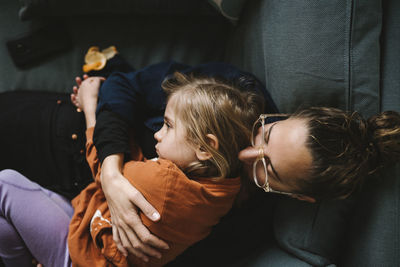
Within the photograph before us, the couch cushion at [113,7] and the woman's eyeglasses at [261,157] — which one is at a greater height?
the couch cushion at [113,7]

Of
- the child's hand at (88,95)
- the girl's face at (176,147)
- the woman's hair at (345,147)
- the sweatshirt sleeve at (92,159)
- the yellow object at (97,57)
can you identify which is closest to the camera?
the woman's hair at (345,147)

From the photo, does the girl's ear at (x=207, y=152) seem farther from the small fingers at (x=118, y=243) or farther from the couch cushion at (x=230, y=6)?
the couch cushion at (x=230, y=6)

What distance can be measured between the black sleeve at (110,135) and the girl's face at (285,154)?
0.39 meters

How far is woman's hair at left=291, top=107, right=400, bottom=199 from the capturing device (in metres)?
0.67

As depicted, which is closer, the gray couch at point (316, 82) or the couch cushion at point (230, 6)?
the gray couch at point (316, 82)

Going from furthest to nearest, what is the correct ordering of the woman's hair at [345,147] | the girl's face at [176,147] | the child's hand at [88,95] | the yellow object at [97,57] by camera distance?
the yellow object at [97,57] → the child's hand at [88,95] → the girl's face at [176,147] → the woman's hair at [345,147]

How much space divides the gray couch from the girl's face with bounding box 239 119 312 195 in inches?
6.1

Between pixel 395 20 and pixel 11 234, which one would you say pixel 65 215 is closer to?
pixel 11 234

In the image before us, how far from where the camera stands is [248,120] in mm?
844

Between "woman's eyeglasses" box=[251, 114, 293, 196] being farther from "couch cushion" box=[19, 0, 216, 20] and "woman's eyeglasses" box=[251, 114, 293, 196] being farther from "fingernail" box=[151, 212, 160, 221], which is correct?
"couch cushion" box=[19, 0, 216, 20]

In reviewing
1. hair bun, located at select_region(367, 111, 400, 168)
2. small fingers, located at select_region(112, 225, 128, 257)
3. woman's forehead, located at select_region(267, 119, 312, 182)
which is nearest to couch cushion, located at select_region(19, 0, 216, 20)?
woman's forehead, located at select_region(267, 119, 312, 182)

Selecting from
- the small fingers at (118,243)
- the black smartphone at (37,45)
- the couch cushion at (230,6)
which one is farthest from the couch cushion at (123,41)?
the small fingers at (118,243)

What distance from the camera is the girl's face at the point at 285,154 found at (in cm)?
69

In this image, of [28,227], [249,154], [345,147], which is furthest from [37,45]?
[345,147]
